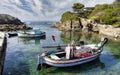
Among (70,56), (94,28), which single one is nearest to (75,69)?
(70,56)

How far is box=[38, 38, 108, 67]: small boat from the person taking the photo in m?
31.6

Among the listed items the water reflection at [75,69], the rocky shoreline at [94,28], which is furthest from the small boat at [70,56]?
the rocky shoreline at [94,28]

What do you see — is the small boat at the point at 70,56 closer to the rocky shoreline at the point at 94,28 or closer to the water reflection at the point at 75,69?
the water reflection at the point at 75,69

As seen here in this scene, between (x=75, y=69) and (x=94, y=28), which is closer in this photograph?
(x=75, y=69)

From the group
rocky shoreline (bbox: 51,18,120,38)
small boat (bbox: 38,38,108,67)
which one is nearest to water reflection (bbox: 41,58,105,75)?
small boat (bbox: 38,38,108,67)

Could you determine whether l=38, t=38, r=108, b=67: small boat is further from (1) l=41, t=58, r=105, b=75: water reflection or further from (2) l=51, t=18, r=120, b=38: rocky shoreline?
(2) l=51, t=18, r=120, b=38: rocky shoreline

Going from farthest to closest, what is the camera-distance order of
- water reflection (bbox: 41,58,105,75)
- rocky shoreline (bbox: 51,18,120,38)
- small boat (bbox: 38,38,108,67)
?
1. rocky shoreline (bbox: 51,18,120,38)
2. small boat (bbox: 38,38,108,67)
3. water reflection (bbox: 41,58,105,75)

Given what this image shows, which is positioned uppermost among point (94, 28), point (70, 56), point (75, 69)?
point (94, 28)

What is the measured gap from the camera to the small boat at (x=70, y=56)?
31.6m

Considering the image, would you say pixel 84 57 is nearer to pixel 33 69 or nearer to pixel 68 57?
pixel 68 57

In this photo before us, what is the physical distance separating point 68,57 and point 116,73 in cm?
718

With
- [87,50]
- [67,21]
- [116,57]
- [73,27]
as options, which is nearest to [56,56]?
[87,50]

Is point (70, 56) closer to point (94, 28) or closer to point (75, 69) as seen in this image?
point (75, 69)

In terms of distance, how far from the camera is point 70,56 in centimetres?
3266
